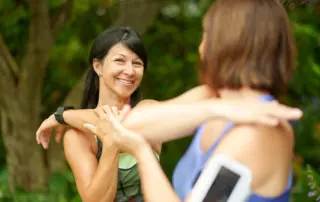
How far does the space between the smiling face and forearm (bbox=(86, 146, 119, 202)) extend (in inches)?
21.8

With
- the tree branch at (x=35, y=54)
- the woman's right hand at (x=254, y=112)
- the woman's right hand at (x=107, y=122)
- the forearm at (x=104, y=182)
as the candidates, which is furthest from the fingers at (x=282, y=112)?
the tree branch at (x=35, y=54)

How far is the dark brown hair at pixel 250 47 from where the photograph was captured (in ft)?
5.34

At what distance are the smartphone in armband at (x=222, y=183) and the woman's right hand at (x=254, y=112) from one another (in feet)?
0.41

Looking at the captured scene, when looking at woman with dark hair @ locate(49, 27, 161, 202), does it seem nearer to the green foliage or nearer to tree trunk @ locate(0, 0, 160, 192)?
the green foliage

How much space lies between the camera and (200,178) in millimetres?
1562

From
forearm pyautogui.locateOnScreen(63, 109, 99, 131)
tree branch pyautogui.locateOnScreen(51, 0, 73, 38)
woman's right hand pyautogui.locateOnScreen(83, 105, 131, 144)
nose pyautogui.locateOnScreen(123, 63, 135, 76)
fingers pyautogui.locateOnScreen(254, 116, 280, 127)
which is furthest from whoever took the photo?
tree branch pyautogui.locateOnScreen(51, 0, 73, 38)

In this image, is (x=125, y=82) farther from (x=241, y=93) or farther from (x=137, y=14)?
(x=137, y=14)

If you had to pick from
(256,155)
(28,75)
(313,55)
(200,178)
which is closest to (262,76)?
(256,155)

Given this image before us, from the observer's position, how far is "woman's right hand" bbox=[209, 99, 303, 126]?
1536 millimetres

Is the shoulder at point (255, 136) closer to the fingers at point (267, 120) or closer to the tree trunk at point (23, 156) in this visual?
the fingers at point (267, 120)

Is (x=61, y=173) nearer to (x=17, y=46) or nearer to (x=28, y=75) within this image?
(x=28, y=75)

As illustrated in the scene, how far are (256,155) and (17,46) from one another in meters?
6.89

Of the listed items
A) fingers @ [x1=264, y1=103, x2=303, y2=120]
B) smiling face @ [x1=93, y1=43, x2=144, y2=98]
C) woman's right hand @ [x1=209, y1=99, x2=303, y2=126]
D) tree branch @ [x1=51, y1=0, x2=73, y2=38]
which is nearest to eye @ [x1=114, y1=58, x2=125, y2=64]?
smiling face @ [x1=93, y1=43, x2=144, y2=98]

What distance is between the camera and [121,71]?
265 centimetres
